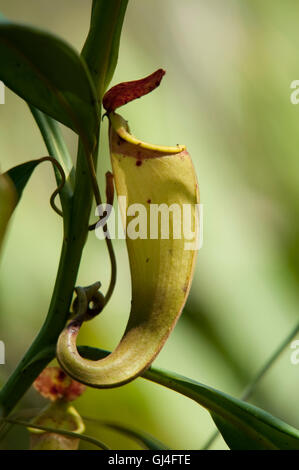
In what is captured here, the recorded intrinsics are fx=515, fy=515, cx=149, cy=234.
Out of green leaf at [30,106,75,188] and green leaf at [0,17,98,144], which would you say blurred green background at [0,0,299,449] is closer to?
green leaf at [30,106,75,188]

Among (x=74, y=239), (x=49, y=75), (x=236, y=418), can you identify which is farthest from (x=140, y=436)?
(x=49, y=75)

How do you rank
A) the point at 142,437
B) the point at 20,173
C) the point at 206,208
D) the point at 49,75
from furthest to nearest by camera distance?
the point at 206,208
the point at 142,437
the point at 20,173
the point at 49,75

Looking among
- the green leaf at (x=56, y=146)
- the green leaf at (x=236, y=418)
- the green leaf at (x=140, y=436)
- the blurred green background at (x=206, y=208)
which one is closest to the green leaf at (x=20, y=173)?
the green leaf at (x=56, y=146)

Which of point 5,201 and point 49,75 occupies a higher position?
point 49,75

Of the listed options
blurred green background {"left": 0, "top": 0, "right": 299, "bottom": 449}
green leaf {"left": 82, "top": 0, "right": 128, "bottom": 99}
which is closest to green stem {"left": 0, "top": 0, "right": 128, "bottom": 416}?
green leaf {"left": 82, "top": 0, "right": 128, "bottom": 99}

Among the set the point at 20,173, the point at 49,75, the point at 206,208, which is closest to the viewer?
the point at 49,75

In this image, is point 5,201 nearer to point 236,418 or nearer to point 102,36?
point 102,36

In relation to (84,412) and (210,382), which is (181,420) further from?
(84,412)
